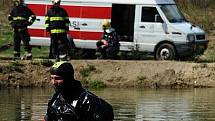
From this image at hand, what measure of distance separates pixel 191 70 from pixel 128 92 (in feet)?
8.95

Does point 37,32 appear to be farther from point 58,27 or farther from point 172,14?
point 172,14

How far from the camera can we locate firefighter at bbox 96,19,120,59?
23.1 m

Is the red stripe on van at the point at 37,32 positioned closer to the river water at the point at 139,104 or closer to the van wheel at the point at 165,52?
the van wheel at the point at 165,52

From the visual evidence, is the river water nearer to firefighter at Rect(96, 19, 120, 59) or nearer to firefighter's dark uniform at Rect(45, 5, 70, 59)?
firefighter's dark uniform at Rect(45, 5, 70, 59)

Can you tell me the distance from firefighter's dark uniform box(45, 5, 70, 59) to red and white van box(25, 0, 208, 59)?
3.22m

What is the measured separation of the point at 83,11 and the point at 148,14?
2.40 metres

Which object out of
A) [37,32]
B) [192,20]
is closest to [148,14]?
[37,32]

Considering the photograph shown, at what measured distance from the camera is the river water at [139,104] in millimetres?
13984

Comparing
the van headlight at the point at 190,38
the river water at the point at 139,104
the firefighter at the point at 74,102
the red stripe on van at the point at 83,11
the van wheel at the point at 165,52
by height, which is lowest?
the river water at the point at 139,104

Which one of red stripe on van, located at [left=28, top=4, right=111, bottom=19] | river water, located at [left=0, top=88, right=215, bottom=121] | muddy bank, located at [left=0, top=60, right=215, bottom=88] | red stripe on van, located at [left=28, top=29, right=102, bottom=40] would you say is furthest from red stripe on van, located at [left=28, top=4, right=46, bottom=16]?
river water, located at [left=0, top=88, right=215, bottom=121]

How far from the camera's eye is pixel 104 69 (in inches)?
816

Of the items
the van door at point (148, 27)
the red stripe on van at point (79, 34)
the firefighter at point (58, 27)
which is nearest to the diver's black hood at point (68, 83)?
the firefighter at point (58, 27)

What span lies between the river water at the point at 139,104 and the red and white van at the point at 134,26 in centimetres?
492

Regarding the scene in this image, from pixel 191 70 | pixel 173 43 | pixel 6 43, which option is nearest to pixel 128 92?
pixel 191 70
